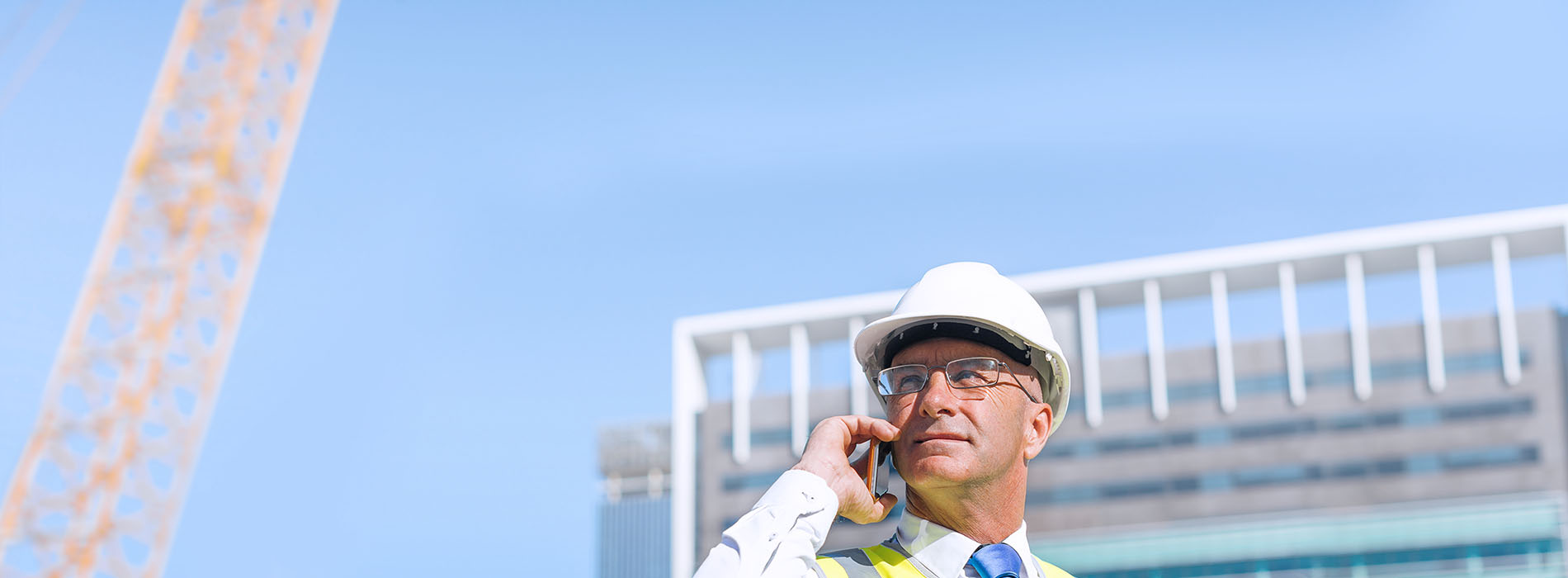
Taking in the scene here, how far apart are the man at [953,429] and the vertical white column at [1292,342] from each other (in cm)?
7342

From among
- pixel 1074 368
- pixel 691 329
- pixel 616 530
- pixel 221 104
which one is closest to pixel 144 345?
pixel 221 104

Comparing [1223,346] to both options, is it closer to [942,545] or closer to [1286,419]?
[1286,419]

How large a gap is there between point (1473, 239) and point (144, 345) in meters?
54.4

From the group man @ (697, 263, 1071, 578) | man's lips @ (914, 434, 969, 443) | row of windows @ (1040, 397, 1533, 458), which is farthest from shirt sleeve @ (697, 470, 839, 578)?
row of windows @ (1040, 397, 1533, 458)

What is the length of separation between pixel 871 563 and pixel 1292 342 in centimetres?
7716

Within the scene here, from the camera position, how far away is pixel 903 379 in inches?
156

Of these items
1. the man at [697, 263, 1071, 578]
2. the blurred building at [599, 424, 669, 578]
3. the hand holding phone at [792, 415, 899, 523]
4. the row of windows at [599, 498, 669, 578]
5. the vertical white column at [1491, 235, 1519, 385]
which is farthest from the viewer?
the row of windows at [599, 498, 669, 578]

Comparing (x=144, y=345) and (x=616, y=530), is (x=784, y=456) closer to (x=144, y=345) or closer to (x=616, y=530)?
(x=144, y=345)

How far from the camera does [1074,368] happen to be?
80.8m

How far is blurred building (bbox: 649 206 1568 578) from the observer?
73.0 meters

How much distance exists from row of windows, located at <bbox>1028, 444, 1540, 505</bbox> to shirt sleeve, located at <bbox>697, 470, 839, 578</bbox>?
78.2 metres

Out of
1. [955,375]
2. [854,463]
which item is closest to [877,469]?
[854,463]

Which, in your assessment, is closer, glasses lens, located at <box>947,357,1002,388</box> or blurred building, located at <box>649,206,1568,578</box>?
glasses lens, located at <box>947,357,1002,388</box>

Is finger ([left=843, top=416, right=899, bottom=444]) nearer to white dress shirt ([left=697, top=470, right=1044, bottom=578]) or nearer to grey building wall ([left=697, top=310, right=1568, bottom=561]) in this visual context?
white dress shirt ([left=697, top=470, right=1044, bottom=578])
